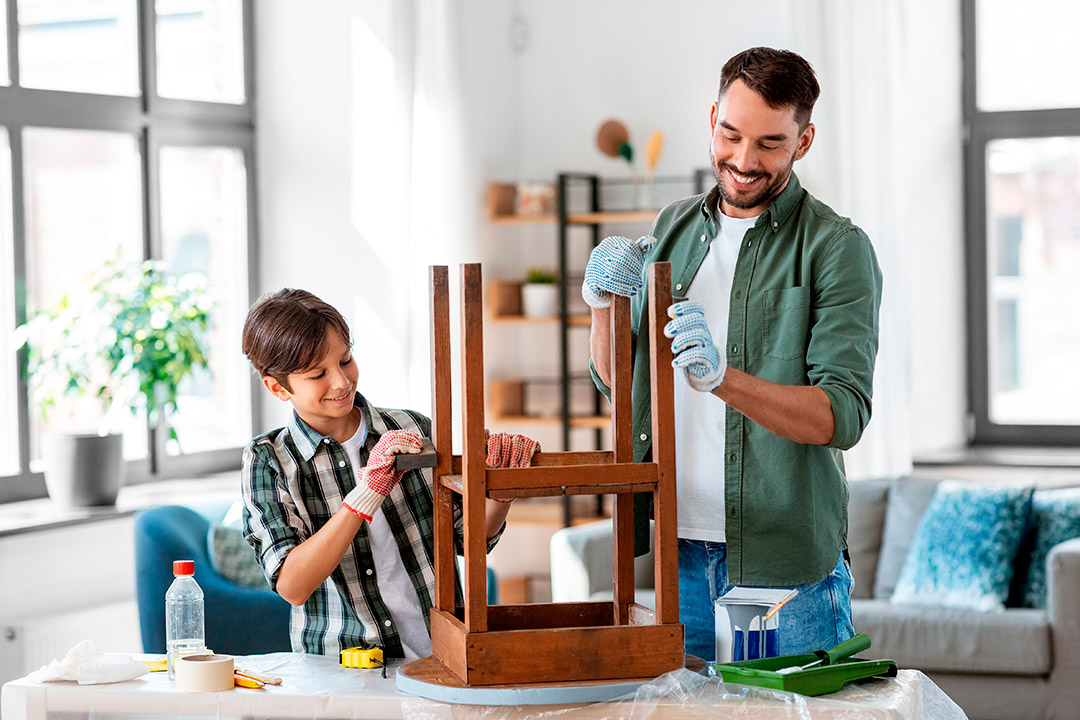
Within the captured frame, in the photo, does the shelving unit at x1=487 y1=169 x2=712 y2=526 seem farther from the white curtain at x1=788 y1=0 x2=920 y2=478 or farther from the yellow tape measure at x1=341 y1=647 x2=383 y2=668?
the yellow tape measure at x1=341 y1=647 x2=383 y2=668

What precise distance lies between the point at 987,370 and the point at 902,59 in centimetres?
115

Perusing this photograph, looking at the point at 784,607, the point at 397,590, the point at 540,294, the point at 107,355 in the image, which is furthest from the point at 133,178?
the point at 784,607

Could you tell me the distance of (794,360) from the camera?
1694 mm

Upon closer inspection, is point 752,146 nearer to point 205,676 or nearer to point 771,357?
point 771,357

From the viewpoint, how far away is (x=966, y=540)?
3658mm

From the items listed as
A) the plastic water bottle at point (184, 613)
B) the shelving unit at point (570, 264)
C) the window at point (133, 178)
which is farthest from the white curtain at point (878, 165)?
the plastic water bottle at point (184, 613)

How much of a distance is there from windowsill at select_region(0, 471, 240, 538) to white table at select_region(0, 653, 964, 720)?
1.88 metres

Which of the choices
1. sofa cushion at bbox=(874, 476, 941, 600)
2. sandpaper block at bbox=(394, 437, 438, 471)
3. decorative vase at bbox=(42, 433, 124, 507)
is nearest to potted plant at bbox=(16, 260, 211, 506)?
decorative vase at bbox=(42, 433, 124, 507)

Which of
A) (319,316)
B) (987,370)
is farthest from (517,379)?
(319,316)

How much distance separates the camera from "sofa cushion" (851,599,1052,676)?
340cm

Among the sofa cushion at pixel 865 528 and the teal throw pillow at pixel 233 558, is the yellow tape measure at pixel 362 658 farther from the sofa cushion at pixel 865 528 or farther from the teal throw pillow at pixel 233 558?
the sofa cushion at pixel 865 528

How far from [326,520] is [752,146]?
805 millimetres

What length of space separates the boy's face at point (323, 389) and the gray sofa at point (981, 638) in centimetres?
186

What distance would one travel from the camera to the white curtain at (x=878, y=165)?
4.34 metres
